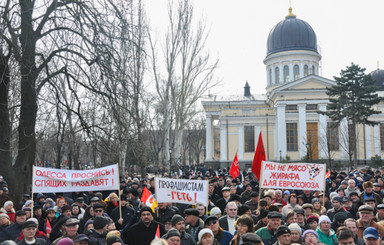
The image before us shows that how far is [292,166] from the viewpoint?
1012 centimetres

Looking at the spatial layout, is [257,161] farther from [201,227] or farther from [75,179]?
[201,227]

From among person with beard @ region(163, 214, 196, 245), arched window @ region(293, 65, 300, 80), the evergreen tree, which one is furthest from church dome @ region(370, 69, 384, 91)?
person with beard @ region(163, 214, 196, 245)

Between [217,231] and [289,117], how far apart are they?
154 ft

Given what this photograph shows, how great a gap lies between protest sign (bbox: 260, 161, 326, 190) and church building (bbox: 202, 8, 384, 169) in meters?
35.5

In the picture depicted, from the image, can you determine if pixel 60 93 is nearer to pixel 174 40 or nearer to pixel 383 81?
pixel 174 40

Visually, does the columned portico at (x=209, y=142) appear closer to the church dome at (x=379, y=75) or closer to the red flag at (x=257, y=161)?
the church dome at (x=379, y=75)

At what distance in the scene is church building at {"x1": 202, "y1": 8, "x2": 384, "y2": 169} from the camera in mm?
51250

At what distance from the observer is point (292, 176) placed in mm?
10156

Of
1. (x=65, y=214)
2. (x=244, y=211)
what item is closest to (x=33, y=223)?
(x=65, y=214)

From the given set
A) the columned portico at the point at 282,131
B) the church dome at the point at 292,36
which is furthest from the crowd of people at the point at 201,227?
the church dome at the point at 292,36

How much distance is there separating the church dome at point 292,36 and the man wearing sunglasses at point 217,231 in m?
54.7

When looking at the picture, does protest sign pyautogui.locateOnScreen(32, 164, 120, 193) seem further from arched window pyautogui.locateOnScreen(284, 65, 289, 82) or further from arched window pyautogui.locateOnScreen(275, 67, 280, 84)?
arched window pyautogui.locateOnScreen(275, 67, 280, 84)

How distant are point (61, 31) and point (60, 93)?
78.1 inches

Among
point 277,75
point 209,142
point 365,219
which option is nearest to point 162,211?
point 365,219
